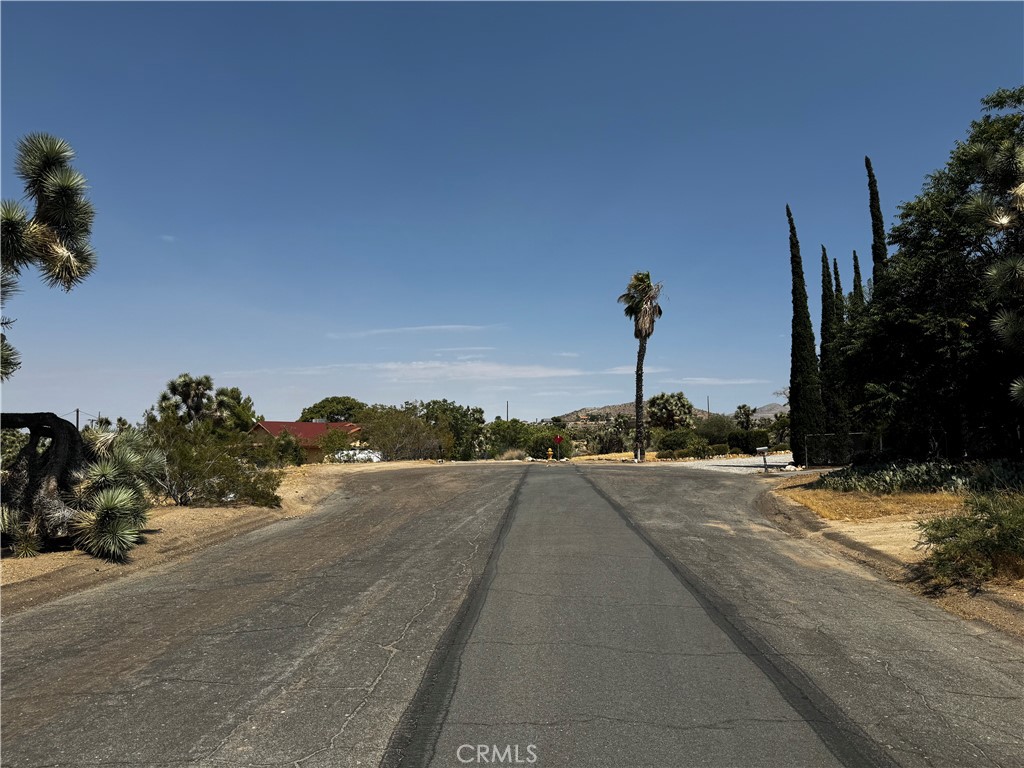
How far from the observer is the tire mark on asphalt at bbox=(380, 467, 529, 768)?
4531mm

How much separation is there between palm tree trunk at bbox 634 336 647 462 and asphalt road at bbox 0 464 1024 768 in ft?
136

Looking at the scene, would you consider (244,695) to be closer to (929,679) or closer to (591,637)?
(591,637)

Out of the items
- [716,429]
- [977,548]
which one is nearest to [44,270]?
[977,548]

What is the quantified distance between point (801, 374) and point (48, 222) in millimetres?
35155

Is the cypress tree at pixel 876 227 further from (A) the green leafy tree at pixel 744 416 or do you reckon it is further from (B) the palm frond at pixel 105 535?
(A) the green leafy tree at pixel 744 416

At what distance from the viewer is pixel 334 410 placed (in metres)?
126

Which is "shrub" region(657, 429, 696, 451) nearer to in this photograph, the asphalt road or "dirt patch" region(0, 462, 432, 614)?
"dirt patch" region(0, 462, 432, 614)

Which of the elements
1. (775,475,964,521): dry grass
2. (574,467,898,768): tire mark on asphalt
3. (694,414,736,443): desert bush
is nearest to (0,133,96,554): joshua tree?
(574,467,898,768): tire mark on asphalt

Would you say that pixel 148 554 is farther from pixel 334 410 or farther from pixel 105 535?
pixel 334 410

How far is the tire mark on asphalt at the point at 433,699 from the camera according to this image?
4531 mm

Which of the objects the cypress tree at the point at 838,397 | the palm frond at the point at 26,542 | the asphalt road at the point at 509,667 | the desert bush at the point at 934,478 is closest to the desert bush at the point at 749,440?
the cypress tree at the point at 838,397

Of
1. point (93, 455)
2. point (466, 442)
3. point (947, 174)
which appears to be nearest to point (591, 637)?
point (93, 455)

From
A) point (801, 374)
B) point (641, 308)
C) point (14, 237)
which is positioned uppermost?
point (641, 308)

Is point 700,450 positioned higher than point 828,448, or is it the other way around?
point 700,450
